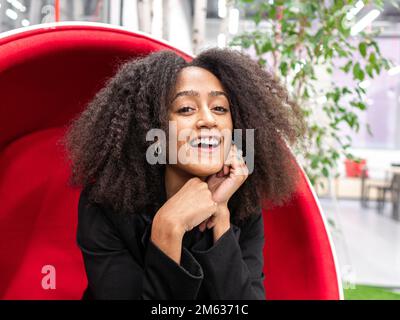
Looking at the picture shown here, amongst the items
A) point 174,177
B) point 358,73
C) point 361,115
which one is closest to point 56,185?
point 174,177

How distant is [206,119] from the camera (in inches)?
34.2

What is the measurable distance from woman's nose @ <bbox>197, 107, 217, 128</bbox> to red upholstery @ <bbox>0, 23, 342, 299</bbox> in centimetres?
28

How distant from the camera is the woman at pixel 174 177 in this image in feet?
2.78

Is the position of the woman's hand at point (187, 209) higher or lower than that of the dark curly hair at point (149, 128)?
lower

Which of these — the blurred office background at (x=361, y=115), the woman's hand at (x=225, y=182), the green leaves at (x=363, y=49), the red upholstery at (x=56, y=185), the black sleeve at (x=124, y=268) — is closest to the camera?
the black sleeve at (x=124, y=268)

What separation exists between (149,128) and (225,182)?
21cm

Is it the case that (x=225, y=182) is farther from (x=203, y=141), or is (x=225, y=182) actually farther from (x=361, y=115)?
(x=361, y=115)

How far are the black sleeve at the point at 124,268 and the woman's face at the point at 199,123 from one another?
0.18 metres

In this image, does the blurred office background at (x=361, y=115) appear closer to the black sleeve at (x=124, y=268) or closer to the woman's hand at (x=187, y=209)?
the woman's hand at (x=187, y=209)

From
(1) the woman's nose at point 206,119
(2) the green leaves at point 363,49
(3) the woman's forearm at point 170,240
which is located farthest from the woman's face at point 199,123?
(2) the green leaves at point 363,49

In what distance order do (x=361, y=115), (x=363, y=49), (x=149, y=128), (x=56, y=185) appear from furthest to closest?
1. (x=361, y=115)
2. (x=363, y=49)
3. (x=56, y=185)
4. (x=149, y=128)

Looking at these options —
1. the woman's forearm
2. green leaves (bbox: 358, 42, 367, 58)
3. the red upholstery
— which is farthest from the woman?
green leaves (bbox: 358, 42, 367, 58)
